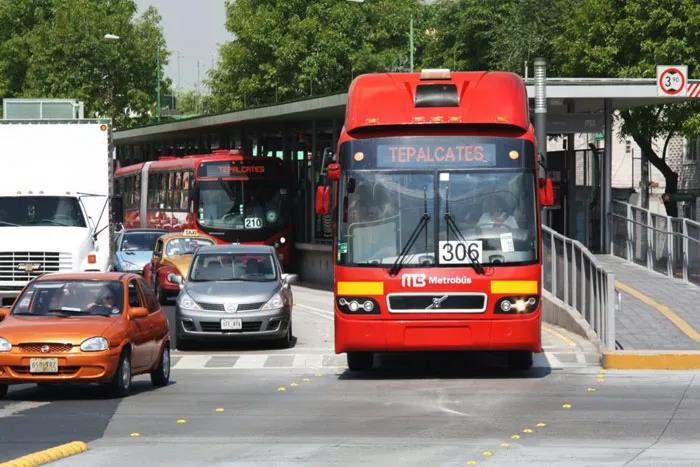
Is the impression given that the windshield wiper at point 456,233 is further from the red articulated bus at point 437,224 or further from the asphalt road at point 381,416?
the asphalt road at point 381,416

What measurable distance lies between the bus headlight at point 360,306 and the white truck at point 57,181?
10.7m

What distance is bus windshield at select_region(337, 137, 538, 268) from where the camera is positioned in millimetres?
19234

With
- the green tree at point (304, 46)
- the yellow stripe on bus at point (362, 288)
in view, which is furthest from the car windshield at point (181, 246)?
the green tree at point (304, 46)

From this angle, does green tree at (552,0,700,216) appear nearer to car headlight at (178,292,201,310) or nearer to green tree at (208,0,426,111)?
car headlight at (178,292,201,310)

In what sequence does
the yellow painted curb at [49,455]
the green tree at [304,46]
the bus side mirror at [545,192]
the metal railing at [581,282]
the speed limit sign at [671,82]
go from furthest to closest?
the green tree at [304,46]
the speed limit sign at [671,82]
the metal railing at [581,282]
the bus side mirror at [545,192]
the yellow painted curb at [49,455]

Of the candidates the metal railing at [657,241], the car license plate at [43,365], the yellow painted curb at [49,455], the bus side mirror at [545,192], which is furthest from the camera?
the metal railing at [657,241]

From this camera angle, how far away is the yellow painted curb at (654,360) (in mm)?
20609

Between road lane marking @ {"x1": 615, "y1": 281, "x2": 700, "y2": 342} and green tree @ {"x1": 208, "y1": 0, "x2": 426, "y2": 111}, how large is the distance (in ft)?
188

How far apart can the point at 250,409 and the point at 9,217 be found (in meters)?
13.7

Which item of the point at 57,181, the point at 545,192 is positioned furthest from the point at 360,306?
the point at 57,181

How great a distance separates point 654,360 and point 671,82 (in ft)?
48.0

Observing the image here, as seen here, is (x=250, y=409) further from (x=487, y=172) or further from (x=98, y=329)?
(x=487, y=172)

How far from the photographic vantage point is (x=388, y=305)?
19156 mm

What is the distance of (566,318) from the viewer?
26.4 metres
